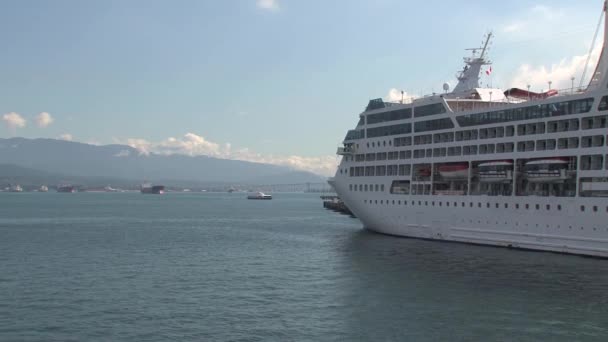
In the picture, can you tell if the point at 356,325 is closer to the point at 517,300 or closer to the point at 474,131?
the point at 517,300

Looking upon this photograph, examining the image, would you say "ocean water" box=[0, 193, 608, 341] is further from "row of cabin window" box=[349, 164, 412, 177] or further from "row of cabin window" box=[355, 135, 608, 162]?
"row of cabin window" box=[355, 135, 608, 162]

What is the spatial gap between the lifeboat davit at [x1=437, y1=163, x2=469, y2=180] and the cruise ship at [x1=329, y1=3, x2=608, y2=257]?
83 mm

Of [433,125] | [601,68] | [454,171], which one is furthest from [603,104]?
[433,125]

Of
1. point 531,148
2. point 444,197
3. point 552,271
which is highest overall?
point 531,148

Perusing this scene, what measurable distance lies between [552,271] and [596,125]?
9.83 metres

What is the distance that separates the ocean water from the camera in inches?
897

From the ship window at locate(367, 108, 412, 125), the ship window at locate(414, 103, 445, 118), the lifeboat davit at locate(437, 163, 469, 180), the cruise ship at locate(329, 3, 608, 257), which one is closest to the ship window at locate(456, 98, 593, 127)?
the cruise ship at locate(329, 3, 608, 257)

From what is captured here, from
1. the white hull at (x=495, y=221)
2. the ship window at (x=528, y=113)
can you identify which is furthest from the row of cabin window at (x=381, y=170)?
the ship window at (x=528, y=113)

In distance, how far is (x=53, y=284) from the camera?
1230 inches

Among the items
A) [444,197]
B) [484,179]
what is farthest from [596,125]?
[444,197]

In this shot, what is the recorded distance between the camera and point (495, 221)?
134ft

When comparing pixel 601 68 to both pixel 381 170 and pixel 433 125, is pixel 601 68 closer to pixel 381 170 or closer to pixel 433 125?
pixel 433 125

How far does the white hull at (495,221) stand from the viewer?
35188mm

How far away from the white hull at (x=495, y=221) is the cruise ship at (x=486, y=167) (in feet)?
0.23
